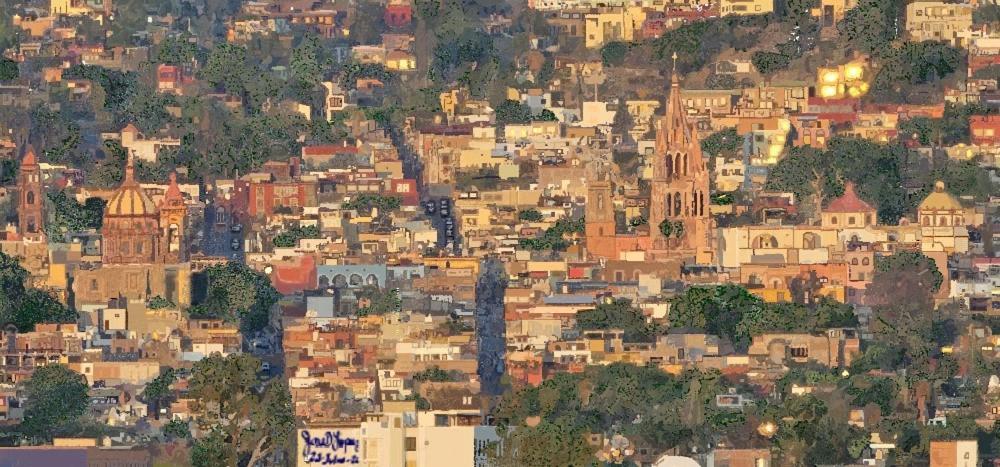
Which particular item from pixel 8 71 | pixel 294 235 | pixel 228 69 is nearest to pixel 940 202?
pixel 294 235

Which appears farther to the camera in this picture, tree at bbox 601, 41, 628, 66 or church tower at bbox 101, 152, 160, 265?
tree at bbox 601, 41, 628, 66

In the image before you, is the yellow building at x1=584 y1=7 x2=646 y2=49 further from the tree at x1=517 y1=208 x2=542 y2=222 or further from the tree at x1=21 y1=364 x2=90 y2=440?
the tree at x1=21 y1=364 x2=90 y2=440

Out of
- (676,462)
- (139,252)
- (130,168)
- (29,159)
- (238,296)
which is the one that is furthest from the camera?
(29,159)

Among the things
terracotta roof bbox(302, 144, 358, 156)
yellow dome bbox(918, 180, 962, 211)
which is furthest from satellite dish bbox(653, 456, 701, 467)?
terracotta roof bbox(302, 144, 358, 156)

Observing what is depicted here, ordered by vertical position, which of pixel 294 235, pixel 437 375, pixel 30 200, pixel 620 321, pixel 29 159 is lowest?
pixel 437 375

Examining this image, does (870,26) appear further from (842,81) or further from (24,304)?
(24,304)

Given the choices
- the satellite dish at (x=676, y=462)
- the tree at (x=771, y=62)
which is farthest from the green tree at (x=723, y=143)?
the satellite dish at (x=676, y=462)

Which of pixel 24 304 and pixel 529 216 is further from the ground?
pixel 529 216
